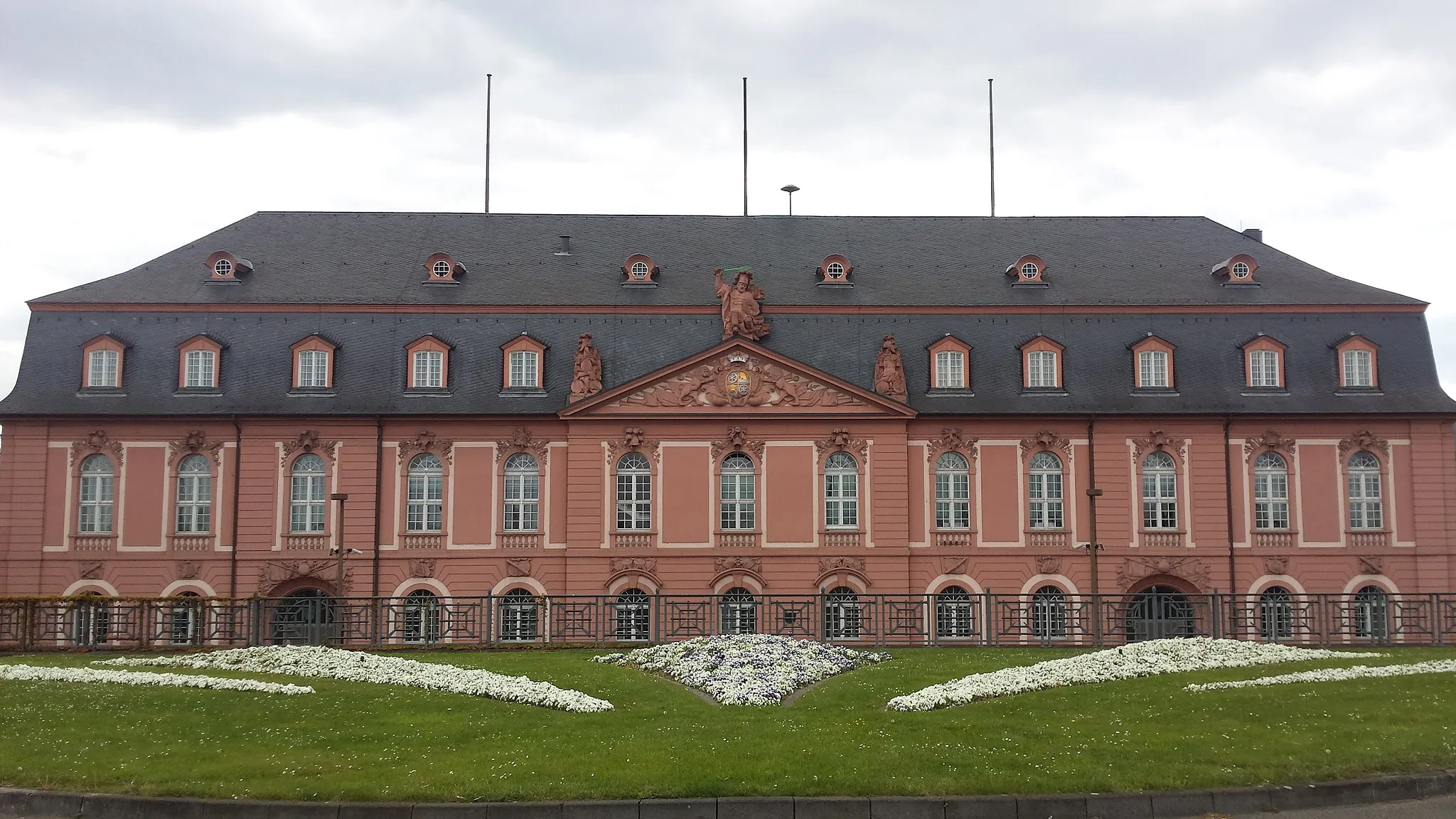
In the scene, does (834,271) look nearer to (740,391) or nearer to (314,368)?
(740,391)

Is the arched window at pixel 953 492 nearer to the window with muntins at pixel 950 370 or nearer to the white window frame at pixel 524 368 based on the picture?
the window with muntins at pixel 950 370

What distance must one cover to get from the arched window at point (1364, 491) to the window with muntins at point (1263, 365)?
3.89 meters

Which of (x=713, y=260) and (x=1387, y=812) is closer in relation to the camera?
(x=1387, y=812)

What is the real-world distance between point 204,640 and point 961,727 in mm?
23367

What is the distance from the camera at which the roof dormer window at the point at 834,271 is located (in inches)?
1842

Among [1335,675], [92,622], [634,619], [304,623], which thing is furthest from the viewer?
[634,619]

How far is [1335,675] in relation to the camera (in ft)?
75.9

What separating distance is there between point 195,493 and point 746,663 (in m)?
26.6

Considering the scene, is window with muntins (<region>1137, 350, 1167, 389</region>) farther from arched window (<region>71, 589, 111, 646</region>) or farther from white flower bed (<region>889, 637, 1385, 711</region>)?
arched window (<region>71, 589, 111, 646</region>)

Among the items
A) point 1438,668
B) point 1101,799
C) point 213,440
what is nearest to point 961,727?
point 1101,799

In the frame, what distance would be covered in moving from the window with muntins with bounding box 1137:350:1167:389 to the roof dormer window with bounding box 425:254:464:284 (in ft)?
81.1

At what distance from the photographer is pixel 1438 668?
78.8 ft

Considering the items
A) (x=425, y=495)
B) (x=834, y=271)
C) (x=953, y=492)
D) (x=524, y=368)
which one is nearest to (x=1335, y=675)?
(x=953, y=492)

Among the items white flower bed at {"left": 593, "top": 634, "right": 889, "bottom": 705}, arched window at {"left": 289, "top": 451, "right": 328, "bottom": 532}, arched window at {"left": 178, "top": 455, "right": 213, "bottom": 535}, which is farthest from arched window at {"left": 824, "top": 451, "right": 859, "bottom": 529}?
arched window at {"left": 178, "top": 455, "right": 213, "bottom": 535}
